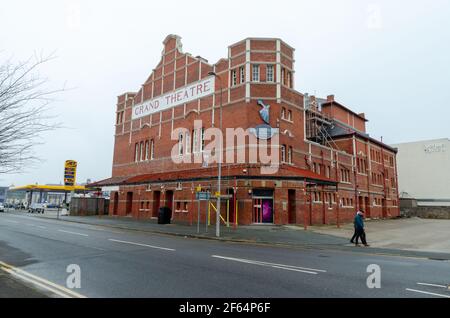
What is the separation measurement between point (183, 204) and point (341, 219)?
58.3 ft

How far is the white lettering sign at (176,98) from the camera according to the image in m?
31.5

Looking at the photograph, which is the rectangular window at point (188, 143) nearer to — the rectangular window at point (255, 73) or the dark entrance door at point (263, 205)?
the rectangular window at point (255, 73)

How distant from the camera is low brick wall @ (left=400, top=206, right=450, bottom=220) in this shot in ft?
166

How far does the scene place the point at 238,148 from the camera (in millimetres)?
26859

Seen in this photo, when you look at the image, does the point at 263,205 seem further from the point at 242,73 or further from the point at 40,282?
the point at 40,282

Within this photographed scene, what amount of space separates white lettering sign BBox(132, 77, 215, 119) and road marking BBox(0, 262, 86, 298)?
25.2m

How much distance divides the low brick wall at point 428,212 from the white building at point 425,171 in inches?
249

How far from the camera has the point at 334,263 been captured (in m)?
10.2

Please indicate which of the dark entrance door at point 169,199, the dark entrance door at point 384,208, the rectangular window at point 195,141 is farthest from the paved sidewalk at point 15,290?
the dark entrance door at point 384,208

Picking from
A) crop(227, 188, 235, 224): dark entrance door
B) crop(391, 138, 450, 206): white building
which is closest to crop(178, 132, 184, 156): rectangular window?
crop(227, 188, 235, 224): dark entrance door

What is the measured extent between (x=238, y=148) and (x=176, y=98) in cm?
1218

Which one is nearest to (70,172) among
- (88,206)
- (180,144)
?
(88,206)
